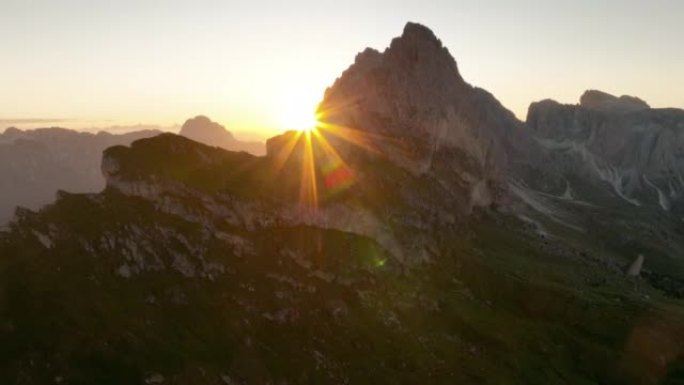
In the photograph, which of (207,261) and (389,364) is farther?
(207,261)

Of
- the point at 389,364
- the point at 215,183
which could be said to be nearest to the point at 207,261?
the point at 215,183

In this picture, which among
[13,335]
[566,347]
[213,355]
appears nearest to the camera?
[13,335]

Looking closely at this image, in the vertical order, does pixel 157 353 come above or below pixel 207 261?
below

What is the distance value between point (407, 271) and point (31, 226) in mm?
102579

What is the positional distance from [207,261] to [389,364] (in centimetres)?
4916

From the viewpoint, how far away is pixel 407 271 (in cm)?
19338

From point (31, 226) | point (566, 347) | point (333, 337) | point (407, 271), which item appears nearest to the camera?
point (31, 226)

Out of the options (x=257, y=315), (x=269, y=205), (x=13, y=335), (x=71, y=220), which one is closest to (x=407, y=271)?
(x=269, y=205)

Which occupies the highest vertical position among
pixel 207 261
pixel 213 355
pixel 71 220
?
pixel 71 220

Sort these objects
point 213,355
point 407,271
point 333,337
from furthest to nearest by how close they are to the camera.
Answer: point 407,271 → point 333,337 → point 213,355

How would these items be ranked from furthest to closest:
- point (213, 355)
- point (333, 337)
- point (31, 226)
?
1. point (333, 337)
2. point (31, 226)
3. point (213, 355)

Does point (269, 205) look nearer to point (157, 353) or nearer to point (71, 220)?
point (71, 220)

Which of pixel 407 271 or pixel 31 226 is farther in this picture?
pixel 407 271

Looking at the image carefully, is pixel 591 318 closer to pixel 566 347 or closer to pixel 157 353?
pixel 566 347
